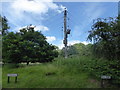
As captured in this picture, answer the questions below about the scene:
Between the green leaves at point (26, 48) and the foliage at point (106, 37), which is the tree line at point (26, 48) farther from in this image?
the foliage at point (106, 37)

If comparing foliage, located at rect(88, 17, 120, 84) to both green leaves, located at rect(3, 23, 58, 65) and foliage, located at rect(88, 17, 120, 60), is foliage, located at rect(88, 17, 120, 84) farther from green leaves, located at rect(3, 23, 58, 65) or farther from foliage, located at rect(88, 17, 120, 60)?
green leaves, located at rect(3, 23, 58, 65)

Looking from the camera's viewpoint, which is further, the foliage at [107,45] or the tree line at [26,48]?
the tree line at [26,48]

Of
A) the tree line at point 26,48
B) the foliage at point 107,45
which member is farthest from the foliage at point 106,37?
the tree line at point 26,48

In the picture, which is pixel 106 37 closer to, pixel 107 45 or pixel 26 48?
pixel 107 45

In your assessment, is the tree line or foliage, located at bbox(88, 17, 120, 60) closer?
foliage, located at bbox(88, 17, 120, 60)

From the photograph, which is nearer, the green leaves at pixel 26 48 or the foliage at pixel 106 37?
the foliage at pixel 106 37

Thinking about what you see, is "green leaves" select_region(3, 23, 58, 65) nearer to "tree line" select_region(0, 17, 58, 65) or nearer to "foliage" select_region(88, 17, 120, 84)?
"tree line" select_region(0, 17, 58, 65)

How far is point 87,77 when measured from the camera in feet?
12.1

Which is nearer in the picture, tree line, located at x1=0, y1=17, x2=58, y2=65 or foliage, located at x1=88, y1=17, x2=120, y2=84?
foliage, located at x1=88, y1=17, x2=120, y2=84

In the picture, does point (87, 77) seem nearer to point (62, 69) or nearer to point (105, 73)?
point (105, 73)

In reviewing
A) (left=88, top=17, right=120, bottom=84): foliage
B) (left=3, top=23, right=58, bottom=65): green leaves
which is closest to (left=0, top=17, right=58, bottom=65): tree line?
(left=3, top=23, right=58, bottom=65): green leaves

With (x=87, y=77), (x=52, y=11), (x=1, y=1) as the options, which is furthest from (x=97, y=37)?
(x=1, y=1)

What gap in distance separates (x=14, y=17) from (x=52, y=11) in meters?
Result: 2.05

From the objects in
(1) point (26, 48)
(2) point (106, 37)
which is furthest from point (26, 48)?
(2) point (106, 37)
